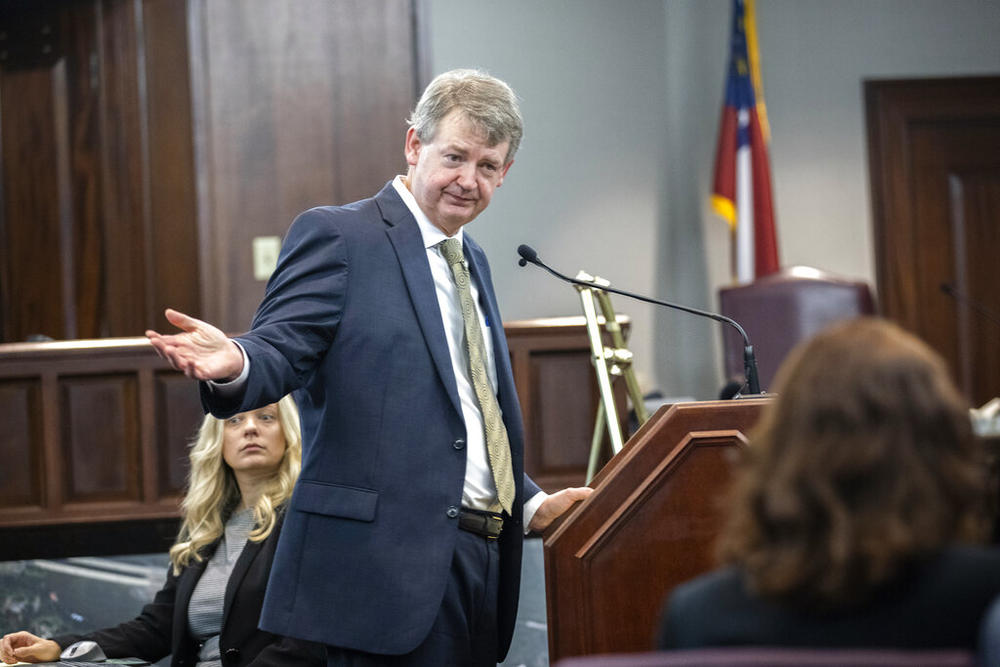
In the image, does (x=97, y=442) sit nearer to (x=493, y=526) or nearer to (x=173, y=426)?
(x=173, y=426)

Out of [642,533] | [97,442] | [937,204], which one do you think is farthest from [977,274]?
[642,533]

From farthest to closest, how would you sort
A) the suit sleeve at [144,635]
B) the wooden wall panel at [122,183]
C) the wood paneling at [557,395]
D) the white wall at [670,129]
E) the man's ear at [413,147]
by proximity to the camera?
the white wall at [670,129] → the wooden wall panel at [122,183] → the wood paneling at [557,395] → the suit sleeve at [144,635] → the man's ear at [413,147]

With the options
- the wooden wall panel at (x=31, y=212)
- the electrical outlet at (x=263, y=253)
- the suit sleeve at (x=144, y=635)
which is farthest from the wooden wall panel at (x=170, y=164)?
the suit sleeve at (x=144, y=635)

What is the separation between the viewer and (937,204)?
20.9 ft

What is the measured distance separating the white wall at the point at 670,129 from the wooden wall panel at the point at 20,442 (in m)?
2.52

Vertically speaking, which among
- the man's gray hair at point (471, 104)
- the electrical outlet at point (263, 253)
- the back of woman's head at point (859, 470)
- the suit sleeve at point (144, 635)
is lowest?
the suit sleeve at point (144, 635)

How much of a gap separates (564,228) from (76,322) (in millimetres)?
2392

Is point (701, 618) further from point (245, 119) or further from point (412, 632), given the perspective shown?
point (245, 119)

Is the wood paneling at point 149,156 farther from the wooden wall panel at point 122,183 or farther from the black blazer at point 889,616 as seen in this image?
the black blazer at point 889,616

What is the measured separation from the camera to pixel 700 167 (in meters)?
6.25

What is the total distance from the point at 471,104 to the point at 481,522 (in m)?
0.74

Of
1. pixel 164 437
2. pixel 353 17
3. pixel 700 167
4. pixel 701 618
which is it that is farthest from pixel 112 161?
pixel 701 618

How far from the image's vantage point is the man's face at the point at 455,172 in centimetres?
218

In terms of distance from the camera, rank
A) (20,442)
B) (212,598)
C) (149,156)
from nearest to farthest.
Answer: (212,598) → (20,442) → (149,156)
